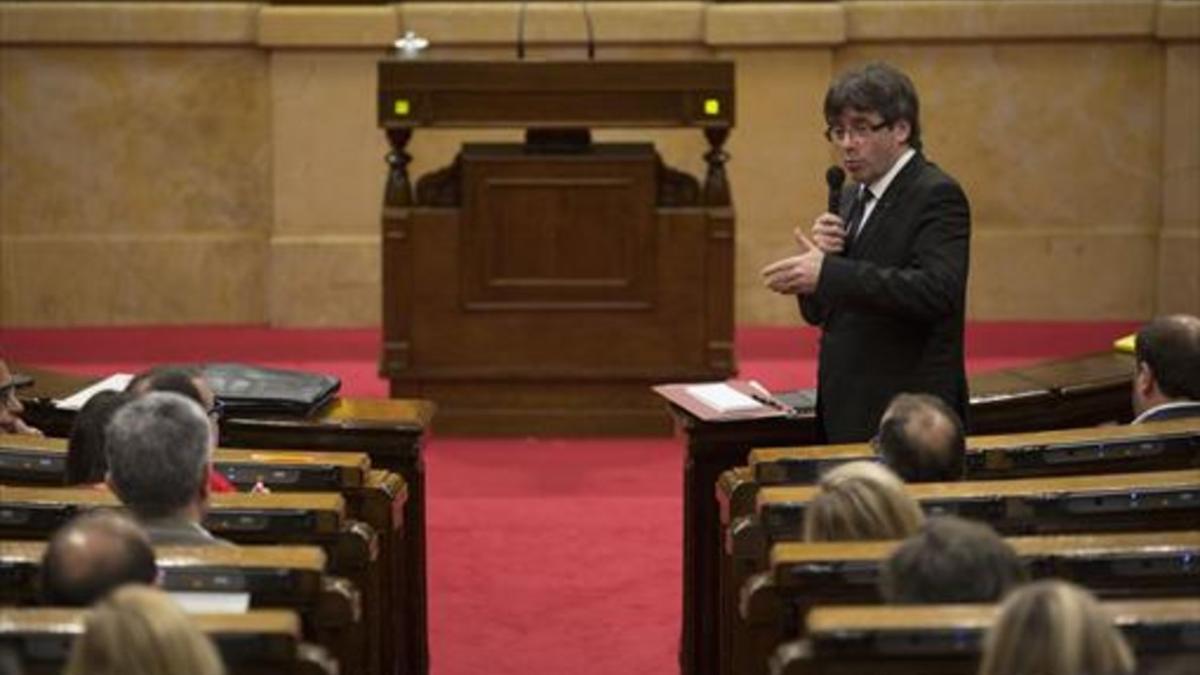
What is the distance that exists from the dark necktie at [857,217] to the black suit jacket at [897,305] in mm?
31

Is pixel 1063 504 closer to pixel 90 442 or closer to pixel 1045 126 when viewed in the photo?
pixel 90 442

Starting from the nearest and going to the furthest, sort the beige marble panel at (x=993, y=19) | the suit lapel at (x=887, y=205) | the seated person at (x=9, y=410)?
the suit lapel at (x=887, y=205) → the seated person at (x=9, y=410) → the beige marble panel at (x=993, y=19)

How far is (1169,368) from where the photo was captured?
6082 mm

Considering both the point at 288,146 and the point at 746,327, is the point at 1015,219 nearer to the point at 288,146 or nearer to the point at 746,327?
the point at 746,327

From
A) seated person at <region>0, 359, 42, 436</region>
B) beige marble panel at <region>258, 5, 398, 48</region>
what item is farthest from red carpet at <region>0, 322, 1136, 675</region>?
beige marble panel at <region>258, 5, 398, 48</region>

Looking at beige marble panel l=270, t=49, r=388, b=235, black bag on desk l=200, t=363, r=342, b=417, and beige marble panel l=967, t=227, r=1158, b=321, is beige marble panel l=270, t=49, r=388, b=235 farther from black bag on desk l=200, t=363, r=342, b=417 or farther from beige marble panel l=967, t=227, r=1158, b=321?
black bag on desk l=200, t=363, r=342, b=417

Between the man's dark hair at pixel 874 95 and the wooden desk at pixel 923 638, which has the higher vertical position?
the man's dark hair at pixel 874 95

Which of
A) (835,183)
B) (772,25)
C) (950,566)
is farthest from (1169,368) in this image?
(772,25)

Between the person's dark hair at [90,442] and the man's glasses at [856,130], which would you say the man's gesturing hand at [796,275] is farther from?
the person's dark hair at [90,442]

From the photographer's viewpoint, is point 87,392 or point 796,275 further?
point 87,392

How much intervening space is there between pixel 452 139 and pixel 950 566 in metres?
8.74

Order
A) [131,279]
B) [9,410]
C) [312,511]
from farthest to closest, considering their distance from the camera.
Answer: [131,279] < [9,410] < [312,511]

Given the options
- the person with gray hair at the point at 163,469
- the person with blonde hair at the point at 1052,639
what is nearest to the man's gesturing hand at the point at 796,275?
the person with gray hair at the point at 163,469

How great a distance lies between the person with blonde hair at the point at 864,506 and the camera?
4617 millimetres
